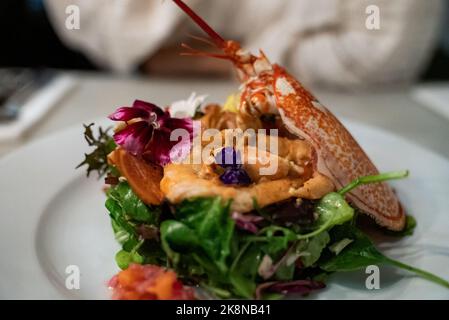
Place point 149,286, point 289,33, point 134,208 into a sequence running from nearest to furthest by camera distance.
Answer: point 149,286
point 134,208
point 289,33

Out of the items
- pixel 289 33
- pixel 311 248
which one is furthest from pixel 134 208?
pixel 289 33

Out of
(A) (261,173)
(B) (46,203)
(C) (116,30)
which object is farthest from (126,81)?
(A) (261,173)

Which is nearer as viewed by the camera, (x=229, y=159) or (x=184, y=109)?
(x=229, y=159)

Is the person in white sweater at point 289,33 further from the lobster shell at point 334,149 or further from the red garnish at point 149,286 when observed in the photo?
the red garnish at point 149,286

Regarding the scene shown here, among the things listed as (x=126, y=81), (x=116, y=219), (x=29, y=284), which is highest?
(x=126, y=81)

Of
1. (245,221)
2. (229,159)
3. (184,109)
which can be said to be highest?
(184,109)

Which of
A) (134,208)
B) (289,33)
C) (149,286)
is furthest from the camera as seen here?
(289,33)

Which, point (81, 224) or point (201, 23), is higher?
point (201, 23)

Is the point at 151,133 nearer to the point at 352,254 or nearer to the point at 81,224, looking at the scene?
the point at 81,224
